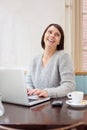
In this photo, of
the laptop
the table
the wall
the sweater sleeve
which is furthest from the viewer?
the wall

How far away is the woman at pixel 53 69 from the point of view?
2.09 m

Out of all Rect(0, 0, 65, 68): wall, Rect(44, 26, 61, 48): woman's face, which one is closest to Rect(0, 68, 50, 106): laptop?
Rect(44, 26, 61, 48): woman's face

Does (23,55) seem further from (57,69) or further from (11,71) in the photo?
(11,71)

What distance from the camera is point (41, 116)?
55.4 inches

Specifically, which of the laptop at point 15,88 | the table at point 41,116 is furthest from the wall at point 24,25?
the table at point 41,116

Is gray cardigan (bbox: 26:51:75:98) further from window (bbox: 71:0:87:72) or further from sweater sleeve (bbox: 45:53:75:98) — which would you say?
window (bbox: 71:0:87:72)

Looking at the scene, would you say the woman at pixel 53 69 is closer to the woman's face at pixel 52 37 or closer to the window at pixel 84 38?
the woman's face at pixel 52 37

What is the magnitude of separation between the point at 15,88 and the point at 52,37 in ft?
2.66

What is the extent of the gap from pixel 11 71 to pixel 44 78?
632mm

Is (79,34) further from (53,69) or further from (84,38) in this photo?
(53,69)

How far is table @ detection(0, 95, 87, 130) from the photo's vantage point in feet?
4.14

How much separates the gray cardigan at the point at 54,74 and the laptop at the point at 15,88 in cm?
38

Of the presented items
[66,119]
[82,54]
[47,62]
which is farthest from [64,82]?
[82,54]

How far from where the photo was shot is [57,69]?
2.21 metres
